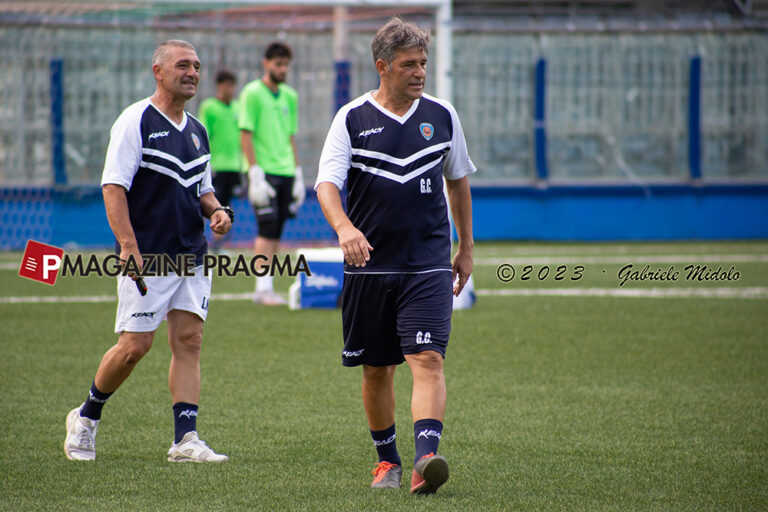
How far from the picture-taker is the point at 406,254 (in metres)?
4.12

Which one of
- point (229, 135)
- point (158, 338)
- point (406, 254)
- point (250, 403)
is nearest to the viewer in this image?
point (406, 254)

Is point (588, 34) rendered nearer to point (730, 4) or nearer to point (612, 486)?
point (730, 4)

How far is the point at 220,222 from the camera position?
4633 millimetres

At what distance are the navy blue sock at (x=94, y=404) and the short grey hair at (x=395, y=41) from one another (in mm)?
2052

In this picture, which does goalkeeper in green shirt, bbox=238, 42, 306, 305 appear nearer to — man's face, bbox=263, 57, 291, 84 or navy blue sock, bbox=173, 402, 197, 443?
man's face, bbox=263, 57, 291, 84

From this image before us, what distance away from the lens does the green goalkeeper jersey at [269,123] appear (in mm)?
9812

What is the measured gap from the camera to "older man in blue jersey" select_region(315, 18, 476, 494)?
4.02 metres

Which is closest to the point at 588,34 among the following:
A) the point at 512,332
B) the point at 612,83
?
the point at 612,83

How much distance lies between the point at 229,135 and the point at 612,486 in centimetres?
1025

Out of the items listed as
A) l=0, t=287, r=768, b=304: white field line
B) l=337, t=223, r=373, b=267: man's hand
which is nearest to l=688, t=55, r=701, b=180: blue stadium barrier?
l=0, t=287, r=768, b=304: white field line

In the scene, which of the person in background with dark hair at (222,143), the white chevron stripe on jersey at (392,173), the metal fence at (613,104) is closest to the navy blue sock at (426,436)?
the white chevron stripe on jersey at (392,173)

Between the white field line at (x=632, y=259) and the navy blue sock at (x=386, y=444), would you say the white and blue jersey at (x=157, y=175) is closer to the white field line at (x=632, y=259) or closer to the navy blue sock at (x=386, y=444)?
the navy blue sock at (x=386, y=444)

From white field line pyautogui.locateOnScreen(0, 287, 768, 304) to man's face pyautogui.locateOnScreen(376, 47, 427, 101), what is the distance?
6.75 metres
